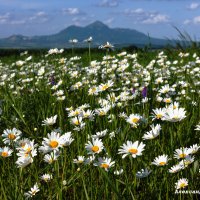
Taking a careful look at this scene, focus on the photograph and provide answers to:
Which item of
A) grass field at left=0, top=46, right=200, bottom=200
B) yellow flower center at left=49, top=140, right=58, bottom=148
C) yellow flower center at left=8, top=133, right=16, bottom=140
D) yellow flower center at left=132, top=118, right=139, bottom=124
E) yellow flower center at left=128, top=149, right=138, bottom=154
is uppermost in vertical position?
yellow flower center at left=49, top=140, right=58, bottom=148

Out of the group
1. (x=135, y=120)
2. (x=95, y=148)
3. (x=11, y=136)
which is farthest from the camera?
(x=135, y=120)

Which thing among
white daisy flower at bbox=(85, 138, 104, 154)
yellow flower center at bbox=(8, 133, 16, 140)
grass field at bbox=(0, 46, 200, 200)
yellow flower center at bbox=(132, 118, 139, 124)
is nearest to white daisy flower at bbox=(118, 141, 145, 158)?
grass field at bbox=(0, 46, 200, 200)

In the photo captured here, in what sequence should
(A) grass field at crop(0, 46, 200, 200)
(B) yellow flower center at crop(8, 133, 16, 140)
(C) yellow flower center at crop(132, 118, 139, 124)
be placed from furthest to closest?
1. (C) yellow flower center at crop(132, 118, 139, 124)
2. (B) yellow flower center at crop(8, 133, 16, 140)
3. (A) grass field at crop(0, 46, 200, 200)

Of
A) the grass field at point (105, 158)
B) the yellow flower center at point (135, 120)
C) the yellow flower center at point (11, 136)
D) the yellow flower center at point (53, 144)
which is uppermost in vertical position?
the yellow flower center at point (53, 144)

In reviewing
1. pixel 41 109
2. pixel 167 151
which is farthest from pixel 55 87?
pixel 167 151

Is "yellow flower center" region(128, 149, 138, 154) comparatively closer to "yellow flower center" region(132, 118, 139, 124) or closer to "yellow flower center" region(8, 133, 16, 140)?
"yellow flower center" region(132, 118, 139, 124)

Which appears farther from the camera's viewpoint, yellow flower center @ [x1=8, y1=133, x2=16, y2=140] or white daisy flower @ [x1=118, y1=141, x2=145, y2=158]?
yellow flower center @ [x1=8, y1=133, x2=16, y2=140]

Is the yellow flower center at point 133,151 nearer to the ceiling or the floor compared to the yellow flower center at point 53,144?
nearer to the floor

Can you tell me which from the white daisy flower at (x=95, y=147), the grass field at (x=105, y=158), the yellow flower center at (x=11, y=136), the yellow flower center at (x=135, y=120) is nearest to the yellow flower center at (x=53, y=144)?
the grass field at (x=105, y=158)

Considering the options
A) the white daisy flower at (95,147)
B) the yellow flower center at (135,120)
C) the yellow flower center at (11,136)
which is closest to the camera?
the white daisy flower at (95,147)

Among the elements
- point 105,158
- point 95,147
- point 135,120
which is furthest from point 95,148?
point 135,120

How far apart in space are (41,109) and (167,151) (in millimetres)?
1781

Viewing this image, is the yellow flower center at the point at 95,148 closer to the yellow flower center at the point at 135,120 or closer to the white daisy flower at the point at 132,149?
the white daisy flower at the point at 132,149

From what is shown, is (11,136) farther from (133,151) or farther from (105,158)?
(133,151)
